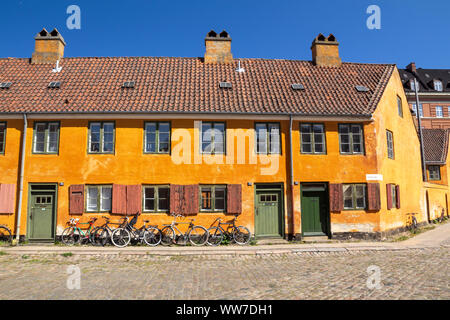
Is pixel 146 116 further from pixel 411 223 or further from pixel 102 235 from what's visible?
pixel 411 223

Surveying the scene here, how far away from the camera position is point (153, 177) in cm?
1350

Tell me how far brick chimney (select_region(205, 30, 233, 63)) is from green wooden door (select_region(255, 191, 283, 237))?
760cm

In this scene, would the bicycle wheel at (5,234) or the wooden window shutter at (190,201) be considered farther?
the wooden window shutter at (190,201)

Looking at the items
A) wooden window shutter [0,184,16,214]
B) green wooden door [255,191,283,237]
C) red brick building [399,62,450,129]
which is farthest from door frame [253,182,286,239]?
red brick building [399,62,450,129]

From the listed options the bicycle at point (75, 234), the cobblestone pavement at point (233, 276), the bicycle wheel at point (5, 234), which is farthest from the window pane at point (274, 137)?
the bicycle wheel at point (5, 234)

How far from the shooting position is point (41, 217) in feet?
43.4

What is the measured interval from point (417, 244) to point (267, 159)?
6.82m

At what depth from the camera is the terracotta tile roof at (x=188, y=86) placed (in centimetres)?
1393

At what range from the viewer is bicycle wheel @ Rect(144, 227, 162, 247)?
42.1ft

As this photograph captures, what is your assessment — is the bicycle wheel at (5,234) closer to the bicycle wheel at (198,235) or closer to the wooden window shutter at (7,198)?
the wooden window shutter at (7,198)

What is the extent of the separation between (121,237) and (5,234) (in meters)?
4.64

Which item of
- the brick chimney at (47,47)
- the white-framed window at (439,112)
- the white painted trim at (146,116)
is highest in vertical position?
the white-framed window at (439,112)

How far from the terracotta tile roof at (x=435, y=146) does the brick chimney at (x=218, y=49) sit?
21.3 meters

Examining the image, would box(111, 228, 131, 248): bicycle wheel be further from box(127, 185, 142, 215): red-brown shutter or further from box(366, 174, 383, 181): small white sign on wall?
box(366, 174, 383, 181): small white sign on wall
